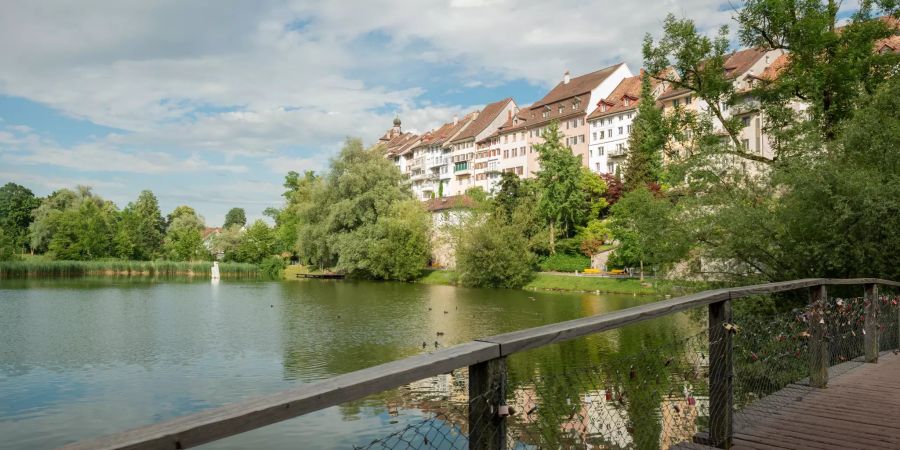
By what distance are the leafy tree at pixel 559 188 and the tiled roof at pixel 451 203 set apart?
7.28 metres

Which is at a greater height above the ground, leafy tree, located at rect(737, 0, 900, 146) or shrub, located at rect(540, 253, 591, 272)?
leafy tree, located at rect(737, 0, 900, 146)

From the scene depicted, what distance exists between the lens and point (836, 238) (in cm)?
1338

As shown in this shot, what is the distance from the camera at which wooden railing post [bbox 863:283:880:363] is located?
9.01m

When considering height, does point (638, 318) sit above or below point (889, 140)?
below

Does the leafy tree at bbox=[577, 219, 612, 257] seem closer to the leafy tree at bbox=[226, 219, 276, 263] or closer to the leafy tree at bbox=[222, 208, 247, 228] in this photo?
the leafy tree at bbox=[226, 219, 276, 263]

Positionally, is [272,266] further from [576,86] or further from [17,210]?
[17,210]

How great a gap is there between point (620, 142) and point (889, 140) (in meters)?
59.0

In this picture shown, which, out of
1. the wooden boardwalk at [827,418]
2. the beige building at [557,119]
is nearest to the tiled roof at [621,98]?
the beige building at [557,119]

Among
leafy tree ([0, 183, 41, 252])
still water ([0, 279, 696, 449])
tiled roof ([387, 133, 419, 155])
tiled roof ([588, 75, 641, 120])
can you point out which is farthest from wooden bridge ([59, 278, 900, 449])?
A: tiled roof ([387, 133, 419, 155])

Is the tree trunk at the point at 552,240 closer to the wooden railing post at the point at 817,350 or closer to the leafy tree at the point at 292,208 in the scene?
the leafy tree at the point at 292,208

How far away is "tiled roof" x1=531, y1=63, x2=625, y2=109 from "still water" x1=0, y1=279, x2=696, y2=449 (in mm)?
43123

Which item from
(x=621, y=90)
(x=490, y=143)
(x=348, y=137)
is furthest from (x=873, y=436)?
(x=490, y=143)

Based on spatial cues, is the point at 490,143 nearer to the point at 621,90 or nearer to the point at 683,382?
the point at 621,90

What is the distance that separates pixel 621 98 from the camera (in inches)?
2874
